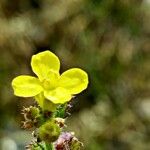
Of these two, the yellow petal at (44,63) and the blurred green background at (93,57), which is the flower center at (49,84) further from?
the blurred green background at (93,57)

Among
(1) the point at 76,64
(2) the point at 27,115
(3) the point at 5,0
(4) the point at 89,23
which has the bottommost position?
(2) the point at 27,115

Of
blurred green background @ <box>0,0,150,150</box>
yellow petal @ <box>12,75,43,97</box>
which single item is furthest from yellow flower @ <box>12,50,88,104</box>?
blurred green background @ <box>0,0,150,150</box>

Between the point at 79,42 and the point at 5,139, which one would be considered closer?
the point at 5,139

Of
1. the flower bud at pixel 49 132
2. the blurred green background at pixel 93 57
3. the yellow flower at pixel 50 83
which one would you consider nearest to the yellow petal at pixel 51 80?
the yellow flower at pixel 50 83

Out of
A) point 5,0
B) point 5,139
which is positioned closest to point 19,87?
point 5,139

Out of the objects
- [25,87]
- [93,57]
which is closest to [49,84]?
[25,87]

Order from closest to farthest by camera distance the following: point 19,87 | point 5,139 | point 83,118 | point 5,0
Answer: point 19,87 → point 5,139 → point 83,118 → point 5,0

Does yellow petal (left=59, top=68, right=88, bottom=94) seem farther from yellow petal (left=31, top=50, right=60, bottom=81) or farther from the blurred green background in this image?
the blurred green background

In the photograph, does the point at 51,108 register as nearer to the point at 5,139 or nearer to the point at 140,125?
the point at 5,139

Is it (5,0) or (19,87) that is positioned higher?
(5,0)
